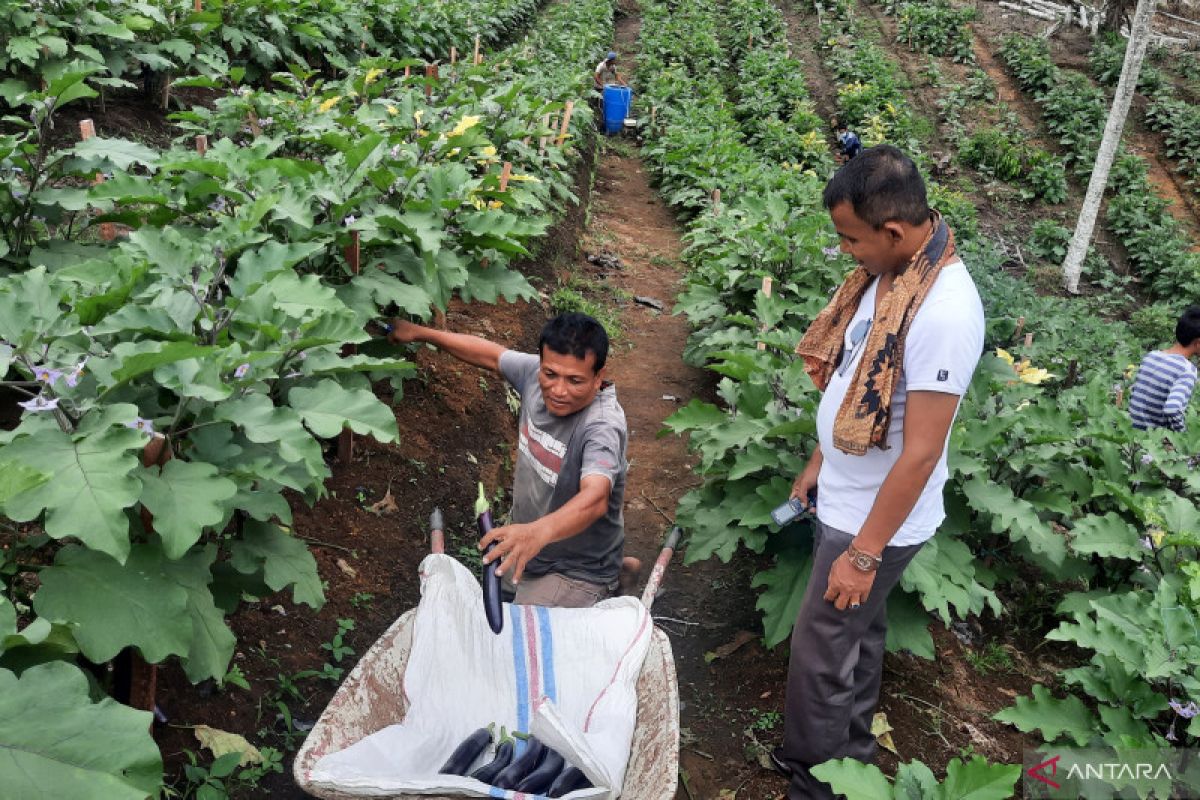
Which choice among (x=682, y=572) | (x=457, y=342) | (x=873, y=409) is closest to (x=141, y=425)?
(x=457, y=342)

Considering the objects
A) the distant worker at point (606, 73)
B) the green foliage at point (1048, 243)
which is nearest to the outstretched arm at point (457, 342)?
the distant worker at point (606, 73)

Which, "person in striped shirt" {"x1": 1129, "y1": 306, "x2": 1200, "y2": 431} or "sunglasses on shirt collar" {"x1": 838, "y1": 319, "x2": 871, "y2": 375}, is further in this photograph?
"person in striped shirt" {"x1": 1129, "y1": 306, "x2": 1200, "y2": 431}

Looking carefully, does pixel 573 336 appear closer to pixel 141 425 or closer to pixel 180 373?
pixel 180 373

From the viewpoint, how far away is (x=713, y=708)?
427 cm

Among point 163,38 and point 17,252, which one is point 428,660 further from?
point 163,38

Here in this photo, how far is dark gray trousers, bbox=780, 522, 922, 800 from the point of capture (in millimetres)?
3211

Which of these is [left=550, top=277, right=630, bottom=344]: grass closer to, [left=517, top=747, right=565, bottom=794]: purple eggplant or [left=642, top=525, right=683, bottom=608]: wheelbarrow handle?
[left=642, top=525, right=683, bottom=608]: wheelbarrow handle

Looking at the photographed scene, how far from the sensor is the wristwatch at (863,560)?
2.97 m

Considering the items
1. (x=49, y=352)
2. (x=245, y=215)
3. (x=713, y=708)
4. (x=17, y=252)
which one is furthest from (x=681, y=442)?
(x=49, y=352)

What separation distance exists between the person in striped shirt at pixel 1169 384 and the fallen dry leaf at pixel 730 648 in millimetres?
3318

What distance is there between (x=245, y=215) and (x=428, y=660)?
1.84 m

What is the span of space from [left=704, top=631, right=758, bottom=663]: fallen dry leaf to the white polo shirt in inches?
60.5

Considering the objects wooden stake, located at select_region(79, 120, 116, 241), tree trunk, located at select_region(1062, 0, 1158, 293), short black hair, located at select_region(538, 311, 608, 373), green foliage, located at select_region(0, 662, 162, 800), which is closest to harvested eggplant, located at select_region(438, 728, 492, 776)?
green foliage, located at select_region(0, 662, 162, 800)

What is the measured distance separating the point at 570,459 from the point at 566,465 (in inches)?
1.2
